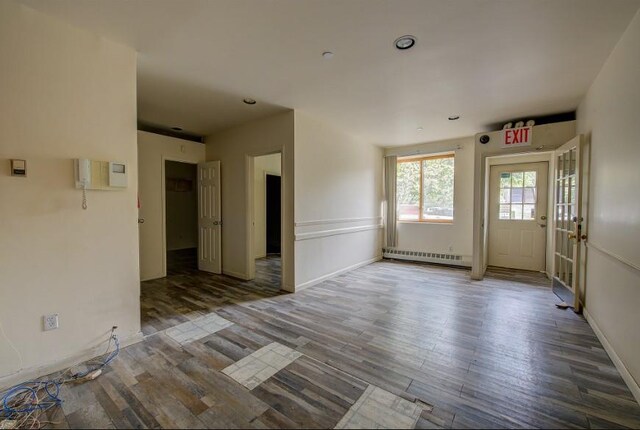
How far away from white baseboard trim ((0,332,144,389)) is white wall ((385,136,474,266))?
544 cm

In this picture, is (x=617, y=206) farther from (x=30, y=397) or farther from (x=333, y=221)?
Result: (x=30, y=397)

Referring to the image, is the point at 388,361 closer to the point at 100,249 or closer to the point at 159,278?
the point at 100,249

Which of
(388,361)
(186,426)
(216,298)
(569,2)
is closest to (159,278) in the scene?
(216,298)

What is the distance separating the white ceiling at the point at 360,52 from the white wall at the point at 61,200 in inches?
11.4

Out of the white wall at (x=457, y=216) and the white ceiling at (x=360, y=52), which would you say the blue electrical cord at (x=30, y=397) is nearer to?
the white ceiling at (x=360, y=52)

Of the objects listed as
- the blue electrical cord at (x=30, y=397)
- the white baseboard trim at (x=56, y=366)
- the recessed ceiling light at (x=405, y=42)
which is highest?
the recessed ceiling light at (x=405, y=42)

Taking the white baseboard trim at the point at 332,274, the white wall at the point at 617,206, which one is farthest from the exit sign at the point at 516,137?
the white baseboard trim at the point at 332,274

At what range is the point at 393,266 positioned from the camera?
564 cm

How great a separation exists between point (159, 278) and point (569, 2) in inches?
231

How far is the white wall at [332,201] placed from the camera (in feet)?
13.4

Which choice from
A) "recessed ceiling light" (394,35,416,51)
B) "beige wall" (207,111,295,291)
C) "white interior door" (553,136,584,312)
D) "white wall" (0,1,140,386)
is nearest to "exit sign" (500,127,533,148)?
"white interior door" (553,136,584,312)

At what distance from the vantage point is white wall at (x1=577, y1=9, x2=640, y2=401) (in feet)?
6.38

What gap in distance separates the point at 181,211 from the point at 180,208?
88 millimetres

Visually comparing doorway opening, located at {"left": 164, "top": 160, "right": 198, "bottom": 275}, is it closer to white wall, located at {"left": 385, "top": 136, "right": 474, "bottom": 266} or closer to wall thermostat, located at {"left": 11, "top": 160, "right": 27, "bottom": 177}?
wall thermostat, located at {"left": 11, "top": 160, "right": 27, "bottom": 177}
